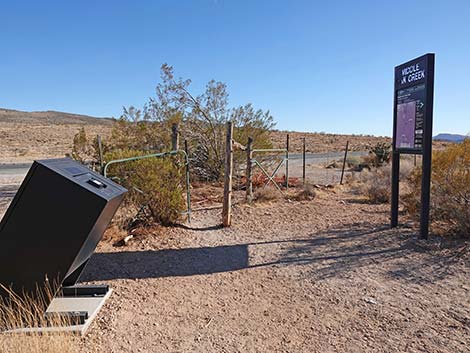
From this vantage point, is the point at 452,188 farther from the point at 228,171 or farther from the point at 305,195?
the point at 305,195

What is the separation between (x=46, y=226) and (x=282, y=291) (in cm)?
281

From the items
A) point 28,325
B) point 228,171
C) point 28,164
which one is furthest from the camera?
point 28,164

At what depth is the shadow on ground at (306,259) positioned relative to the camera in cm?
523

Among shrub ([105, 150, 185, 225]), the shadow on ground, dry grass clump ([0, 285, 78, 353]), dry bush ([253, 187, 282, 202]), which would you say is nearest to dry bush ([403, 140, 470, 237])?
the shadow on ground

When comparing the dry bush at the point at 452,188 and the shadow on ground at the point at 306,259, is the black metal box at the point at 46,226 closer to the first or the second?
the shadow on ground at the point at 306,259

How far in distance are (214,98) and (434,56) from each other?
7.52 meters

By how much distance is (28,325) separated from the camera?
3.49 metres

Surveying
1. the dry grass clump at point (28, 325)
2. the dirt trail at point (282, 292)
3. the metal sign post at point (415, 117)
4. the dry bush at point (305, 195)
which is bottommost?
the dirt trail at point (282, 292)

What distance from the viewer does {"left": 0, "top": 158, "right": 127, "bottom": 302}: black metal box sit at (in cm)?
Answer: 335

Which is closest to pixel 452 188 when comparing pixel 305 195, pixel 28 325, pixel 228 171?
pixel 228 171

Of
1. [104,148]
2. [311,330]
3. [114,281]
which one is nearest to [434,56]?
[311,330]

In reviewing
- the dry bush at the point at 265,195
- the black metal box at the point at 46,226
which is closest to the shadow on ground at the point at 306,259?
the black metal box at the point at 46,226

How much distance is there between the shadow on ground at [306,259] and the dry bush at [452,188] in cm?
79

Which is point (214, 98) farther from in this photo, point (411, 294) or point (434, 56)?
point (411, 294)
